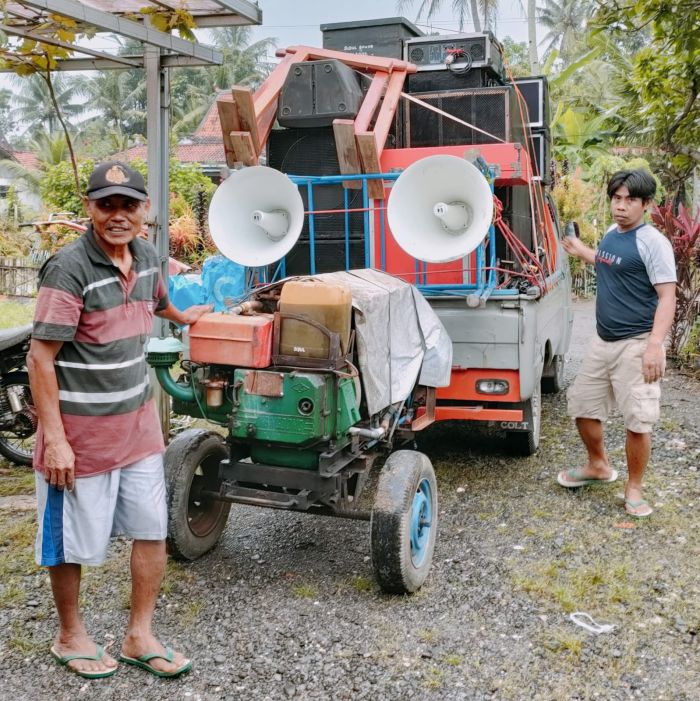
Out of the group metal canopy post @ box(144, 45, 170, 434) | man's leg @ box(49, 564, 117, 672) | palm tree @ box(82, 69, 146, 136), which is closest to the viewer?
man's leg @ box(49, 564, 117, 672)

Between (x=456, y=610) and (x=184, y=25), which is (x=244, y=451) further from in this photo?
(x=184, y=25)

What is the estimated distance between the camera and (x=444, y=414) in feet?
16.5

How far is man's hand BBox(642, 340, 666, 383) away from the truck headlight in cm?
84

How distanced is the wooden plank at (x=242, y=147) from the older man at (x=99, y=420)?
6.62ft

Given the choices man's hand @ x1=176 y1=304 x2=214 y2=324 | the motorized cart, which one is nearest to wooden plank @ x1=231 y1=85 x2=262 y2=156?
the motorized cart

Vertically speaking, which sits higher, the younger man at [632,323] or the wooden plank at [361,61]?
the wooden plank at [361,61]

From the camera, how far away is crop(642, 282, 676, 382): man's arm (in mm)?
4289

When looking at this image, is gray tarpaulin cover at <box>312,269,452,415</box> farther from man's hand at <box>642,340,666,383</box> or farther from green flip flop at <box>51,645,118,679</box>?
green flip flop at <box>51,645,118,679</box>

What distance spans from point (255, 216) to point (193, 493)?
1.65 meters

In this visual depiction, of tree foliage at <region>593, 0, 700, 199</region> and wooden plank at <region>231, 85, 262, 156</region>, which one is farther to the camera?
tree foliage at <region>593, 0, 700, 199</region>

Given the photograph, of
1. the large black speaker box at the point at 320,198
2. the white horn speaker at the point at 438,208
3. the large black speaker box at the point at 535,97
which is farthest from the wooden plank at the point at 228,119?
the large black speaker box at the point at 535,97

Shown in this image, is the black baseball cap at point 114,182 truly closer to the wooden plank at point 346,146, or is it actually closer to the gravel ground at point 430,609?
the gravel ground at point 430,609

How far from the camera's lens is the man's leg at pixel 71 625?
2949 mm

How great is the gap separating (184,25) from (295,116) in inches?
37.7
